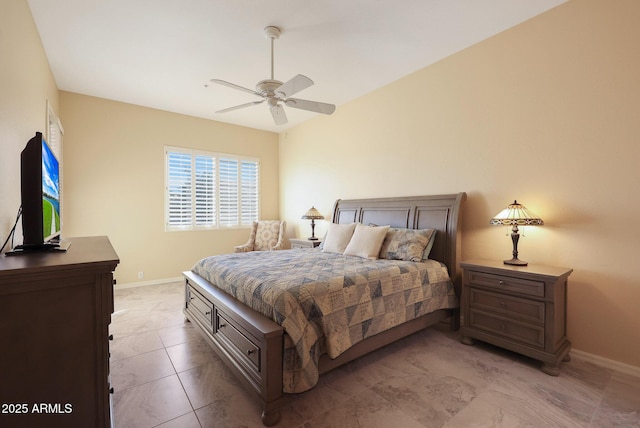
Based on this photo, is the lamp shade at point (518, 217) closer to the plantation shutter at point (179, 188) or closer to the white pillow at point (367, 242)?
the white pillow at point (367, 242)

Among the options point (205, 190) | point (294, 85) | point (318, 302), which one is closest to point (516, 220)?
point (318, 302)

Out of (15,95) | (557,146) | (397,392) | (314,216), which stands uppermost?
(15,95)

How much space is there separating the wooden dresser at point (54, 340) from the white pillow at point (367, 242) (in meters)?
2.45

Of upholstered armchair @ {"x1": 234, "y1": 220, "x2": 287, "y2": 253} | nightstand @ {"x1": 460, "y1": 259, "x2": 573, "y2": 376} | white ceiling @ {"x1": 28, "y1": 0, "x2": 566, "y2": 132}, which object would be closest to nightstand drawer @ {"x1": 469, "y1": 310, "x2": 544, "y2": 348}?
nightstand @ {"x1": 460, "y1": 259, "x2": 573, "y2": 376}

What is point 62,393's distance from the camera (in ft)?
4.24

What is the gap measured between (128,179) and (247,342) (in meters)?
4.12

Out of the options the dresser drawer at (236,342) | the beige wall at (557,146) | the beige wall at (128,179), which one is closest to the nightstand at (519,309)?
the beige wall at (557,146)

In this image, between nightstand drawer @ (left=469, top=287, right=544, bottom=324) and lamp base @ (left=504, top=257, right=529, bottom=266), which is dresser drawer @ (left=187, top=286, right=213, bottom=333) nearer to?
nightstand drawer @ (left=469, top=287, right=544, bottom=324)

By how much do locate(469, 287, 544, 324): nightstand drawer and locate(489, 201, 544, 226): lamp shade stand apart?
65 centimetres

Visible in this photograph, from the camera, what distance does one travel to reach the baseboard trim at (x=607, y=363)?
2.28 m

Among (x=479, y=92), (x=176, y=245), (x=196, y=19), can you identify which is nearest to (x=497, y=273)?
(x=479, y=92)

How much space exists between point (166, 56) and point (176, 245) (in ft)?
10.3

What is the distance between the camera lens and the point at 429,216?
11.4ft

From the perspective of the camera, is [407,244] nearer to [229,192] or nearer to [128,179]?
[229,192]
